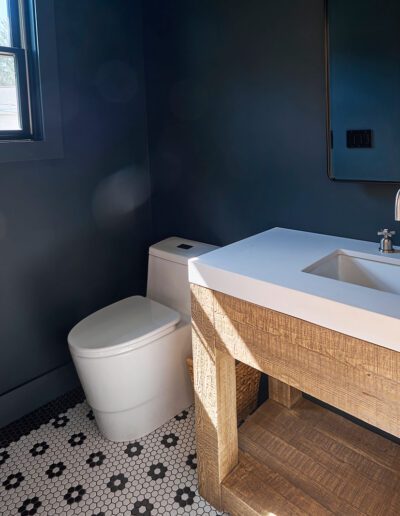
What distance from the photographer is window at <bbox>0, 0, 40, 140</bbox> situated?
5.95 feet

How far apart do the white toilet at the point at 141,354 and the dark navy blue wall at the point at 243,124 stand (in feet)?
0.81

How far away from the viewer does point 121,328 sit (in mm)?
1815

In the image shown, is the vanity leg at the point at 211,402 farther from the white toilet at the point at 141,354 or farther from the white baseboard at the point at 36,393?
the white baseboard at the point at 36,393

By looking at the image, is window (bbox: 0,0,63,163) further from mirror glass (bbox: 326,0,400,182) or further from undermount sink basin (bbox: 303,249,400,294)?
undermount sink basin (bbox: 303,249,400,294)

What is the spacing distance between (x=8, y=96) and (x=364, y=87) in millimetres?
1407

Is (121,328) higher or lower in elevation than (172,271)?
lower

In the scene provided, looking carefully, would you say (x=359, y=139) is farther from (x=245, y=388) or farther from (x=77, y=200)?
(x=77, y=200)

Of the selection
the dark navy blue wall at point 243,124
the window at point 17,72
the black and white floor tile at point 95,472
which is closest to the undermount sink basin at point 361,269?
the dark navy blue wall at point 243,124

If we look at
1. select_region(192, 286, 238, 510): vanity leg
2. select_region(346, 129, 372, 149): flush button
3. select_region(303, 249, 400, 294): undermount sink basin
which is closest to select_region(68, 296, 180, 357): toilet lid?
select_region(192, 286, 238, 510): vanity leg

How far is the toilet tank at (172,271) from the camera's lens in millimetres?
1990

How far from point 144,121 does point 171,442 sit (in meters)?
1.51

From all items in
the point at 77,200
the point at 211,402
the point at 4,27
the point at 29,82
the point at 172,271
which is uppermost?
the point at 4,27

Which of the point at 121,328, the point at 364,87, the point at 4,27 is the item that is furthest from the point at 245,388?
the point at 4,27

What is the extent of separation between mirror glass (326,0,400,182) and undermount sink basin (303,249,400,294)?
0.27 m
